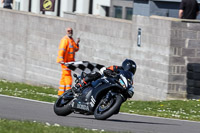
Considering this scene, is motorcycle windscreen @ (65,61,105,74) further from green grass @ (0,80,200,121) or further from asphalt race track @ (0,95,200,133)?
green grass @ (0,80,200,121)

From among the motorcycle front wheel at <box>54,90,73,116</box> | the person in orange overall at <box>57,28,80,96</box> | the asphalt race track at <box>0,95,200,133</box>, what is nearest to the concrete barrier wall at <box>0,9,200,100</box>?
the person in orange overall at <box>57,28,80,96</box>

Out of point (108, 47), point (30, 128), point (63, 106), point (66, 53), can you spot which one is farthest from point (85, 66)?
point (108, 47)

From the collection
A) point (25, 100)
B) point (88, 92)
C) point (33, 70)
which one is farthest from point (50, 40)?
point (88, 92)

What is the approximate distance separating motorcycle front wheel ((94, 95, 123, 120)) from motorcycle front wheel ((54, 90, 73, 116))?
90cm

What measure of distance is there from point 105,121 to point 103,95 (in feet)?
1.77

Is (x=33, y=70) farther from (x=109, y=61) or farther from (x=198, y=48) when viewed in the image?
(x=198, y=48)

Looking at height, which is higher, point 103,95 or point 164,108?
point 103,95

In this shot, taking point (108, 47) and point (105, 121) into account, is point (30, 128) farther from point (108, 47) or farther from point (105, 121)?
point (108, 47)

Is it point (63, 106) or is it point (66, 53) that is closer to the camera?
point (63, 106)

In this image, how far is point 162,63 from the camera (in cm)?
1975

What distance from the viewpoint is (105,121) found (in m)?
12.9

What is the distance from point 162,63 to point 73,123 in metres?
7.53

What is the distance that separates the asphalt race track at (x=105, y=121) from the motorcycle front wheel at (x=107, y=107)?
172mm

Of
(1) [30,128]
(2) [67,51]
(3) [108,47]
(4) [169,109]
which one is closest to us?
(1) [30,128]
